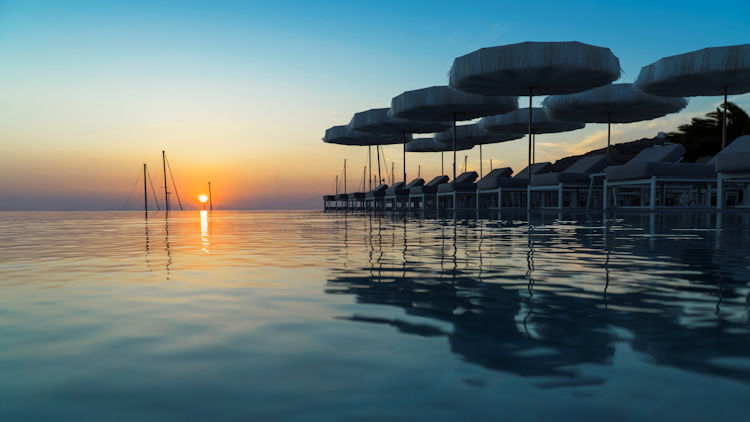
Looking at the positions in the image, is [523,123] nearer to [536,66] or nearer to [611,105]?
[611,105]

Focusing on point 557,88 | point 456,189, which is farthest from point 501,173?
point 557,88

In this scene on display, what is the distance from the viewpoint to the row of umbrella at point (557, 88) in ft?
38.4

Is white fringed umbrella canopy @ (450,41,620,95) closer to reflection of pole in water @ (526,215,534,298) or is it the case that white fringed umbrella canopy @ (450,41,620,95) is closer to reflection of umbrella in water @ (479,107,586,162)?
reflection of umbrella in water @ (479,107,586,162)

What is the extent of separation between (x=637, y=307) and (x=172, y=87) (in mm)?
24828

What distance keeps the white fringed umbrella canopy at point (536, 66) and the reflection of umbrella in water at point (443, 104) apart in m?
1.71

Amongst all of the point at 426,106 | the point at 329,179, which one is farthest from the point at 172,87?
the point at 329,179

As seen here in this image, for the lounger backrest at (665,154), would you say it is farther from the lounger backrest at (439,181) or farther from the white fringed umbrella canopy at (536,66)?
the lounger backrest at (439,181)

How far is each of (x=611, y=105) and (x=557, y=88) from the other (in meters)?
3.34

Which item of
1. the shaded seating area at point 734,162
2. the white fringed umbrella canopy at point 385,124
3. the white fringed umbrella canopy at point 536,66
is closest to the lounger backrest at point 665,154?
the shaded seating area at point 734,162

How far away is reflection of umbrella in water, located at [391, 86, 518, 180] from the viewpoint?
1515cm

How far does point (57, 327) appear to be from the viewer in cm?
151

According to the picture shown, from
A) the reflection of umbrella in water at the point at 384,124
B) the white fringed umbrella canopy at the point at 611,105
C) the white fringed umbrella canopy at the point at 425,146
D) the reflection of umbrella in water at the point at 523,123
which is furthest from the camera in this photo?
the white fringed umbrella canopy at the point at 425,146

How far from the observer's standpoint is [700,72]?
39.4ft

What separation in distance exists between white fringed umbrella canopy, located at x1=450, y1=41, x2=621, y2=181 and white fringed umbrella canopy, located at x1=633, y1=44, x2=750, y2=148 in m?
1.22
